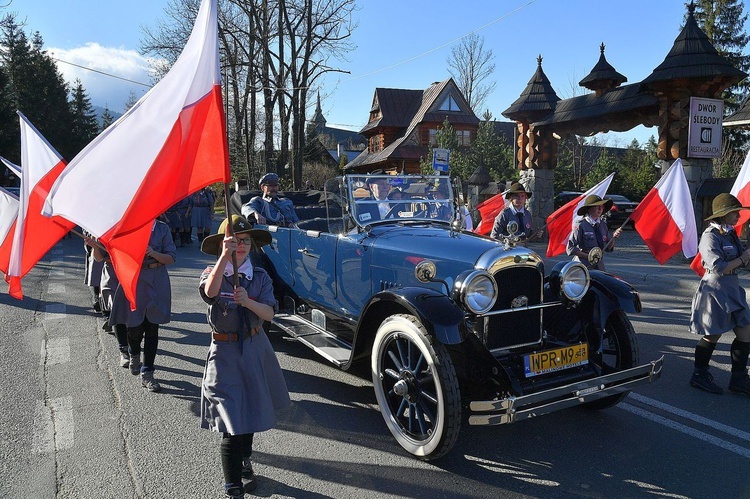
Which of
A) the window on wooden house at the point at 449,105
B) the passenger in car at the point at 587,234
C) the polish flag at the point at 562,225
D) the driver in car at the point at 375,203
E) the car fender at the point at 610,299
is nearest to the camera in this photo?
the car fender at the point at 610,299

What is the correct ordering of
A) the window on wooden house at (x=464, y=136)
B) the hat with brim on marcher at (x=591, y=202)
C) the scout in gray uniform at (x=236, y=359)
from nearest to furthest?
the scout in gray uniform at (x=236, y=359), the hat with brim on marcher at (x=591, y=202), the window on wooden house at (x=464, y=136)

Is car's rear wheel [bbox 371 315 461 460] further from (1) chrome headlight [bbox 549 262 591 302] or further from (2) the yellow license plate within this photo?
(1) chrome headlight [bbox 549 262 591 302]

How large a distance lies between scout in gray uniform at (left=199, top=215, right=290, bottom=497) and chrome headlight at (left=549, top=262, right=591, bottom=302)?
7.06 feet

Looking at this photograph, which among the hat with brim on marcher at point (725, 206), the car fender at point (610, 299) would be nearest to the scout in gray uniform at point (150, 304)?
the car fender at point (610, 299)

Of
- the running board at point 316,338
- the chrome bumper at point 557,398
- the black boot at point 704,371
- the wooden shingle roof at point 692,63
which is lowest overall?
the black boot at point 704,371

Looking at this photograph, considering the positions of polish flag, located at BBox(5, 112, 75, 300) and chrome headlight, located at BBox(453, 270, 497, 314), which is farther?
polish flag, located at BBox(5, 112, 75, 300)

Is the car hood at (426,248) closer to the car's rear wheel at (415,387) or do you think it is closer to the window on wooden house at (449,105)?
the car's rear wheel at (415,387)

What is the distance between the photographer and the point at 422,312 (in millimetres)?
3521

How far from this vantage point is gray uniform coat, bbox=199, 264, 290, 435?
3.04 metres

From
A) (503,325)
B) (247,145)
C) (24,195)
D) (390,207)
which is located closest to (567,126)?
(390,207)

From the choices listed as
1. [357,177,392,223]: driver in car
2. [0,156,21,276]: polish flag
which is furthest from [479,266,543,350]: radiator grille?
[0,156,21,276]: polish flag

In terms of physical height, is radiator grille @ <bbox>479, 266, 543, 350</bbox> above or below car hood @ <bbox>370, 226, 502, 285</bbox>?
below

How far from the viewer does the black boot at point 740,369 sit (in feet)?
15.4

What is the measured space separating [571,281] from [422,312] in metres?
1.31
